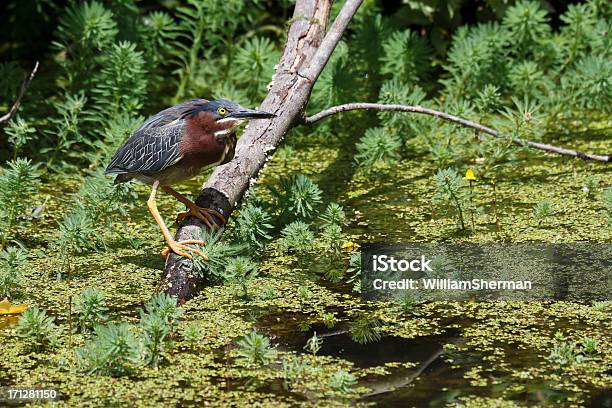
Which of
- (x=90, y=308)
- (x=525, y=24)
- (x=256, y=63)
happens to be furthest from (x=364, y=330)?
(x=525, y=24)

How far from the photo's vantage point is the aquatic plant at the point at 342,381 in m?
3.75

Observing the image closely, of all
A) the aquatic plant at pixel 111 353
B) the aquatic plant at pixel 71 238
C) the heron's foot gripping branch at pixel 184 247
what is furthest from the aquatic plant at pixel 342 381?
the aquatic plant at pixel 71 238

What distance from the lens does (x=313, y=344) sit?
13.5 ft

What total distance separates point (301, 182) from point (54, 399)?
200cm

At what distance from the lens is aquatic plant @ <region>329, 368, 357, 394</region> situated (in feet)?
12.3

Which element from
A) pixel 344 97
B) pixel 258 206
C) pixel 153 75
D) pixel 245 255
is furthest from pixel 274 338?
pixel 153 75

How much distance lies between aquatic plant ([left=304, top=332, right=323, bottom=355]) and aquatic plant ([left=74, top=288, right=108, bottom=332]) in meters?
0.90

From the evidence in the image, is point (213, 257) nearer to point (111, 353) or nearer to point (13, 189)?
point (111, 353)

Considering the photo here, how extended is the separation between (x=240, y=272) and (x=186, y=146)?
27.1 inches

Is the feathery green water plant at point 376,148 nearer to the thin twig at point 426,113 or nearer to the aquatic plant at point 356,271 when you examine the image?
the thin twig at point 426,113

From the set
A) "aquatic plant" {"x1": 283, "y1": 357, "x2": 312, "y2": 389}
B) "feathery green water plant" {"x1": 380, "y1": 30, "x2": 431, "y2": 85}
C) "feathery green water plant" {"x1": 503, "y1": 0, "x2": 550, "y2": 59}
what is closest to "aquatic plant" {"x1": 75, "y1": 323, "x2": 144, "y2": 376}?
"aquatic plant" {"x1": 283, "y1": 357, "x2": 312, "y2": 389}

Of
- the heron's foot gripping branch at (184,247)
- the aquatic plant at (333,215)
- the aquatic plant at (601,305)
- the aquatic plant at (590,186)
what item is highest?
the aquatic plant at (590,186)

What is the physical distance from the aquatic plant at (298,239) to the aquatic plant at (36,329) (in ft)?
4.70

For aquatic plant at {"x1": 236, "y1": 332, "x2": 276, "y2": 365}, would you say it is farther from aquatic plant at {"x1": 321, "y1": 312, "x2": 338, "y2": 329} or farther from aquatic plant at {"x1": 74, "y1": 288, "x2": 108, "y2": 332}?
aquatic plant at {"x1": 74, "y1": 288, "x2": 108, "y2": 332}
